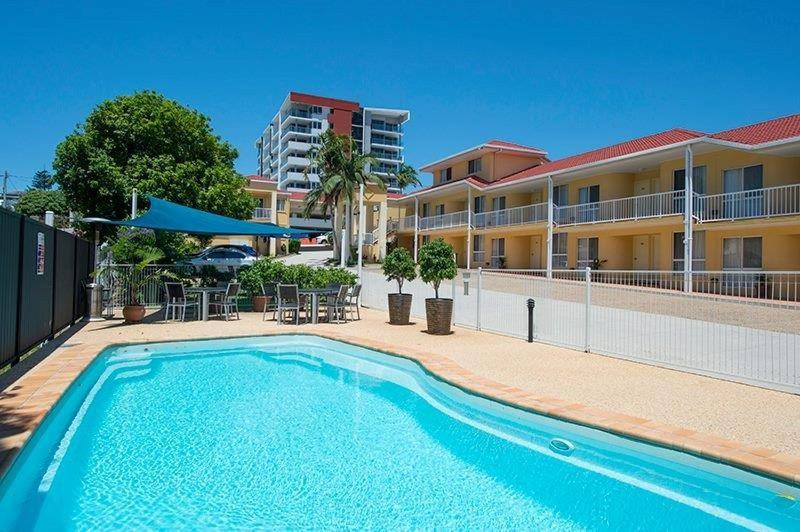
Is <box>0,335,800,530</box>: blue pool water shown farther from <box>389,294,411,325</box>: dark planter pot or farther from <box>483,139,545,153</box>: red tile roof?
<box>483,139,545,153</box>: red tile roof

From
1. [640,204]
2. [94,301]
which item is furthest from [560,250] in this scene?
[94,301]

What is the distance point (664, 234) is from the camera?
944 inches

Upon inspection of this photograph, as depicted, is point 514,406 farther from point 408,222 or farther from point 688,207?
point 408,222

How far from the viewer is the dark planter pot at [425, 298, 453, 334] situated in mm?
12375

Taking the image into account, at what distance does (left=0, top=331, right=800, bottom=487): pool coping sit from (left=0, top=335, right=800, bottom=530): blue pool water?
0.11 m

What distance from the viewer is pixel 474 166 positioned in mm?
38031

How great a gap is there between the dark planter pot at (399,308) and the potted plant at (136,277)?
20.9ft

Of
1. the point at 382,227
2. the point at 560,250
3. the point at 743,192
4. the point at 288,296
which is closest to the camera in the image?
the point at 288,296

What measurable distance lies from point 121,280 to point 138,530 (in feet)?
45.4

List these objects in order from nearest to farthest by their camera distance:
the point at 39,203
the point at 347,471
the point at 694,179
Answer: the point at 347,471 → the point at 694,179 → the point at 39,203

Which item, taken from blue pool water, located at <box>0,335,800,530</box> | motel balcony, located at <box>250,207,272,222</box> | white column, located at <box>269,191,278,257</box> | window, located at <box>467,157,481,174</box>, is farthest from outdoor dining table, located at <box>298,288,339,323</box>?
motel balcony, located at <box>250,207,272,222</box>

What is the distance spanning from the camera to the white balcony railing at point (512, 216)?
2997 centimetres

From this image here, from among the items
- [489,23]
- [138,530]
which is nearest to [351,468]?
[138,530]

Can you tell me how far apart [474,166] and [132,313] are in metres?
29.1
